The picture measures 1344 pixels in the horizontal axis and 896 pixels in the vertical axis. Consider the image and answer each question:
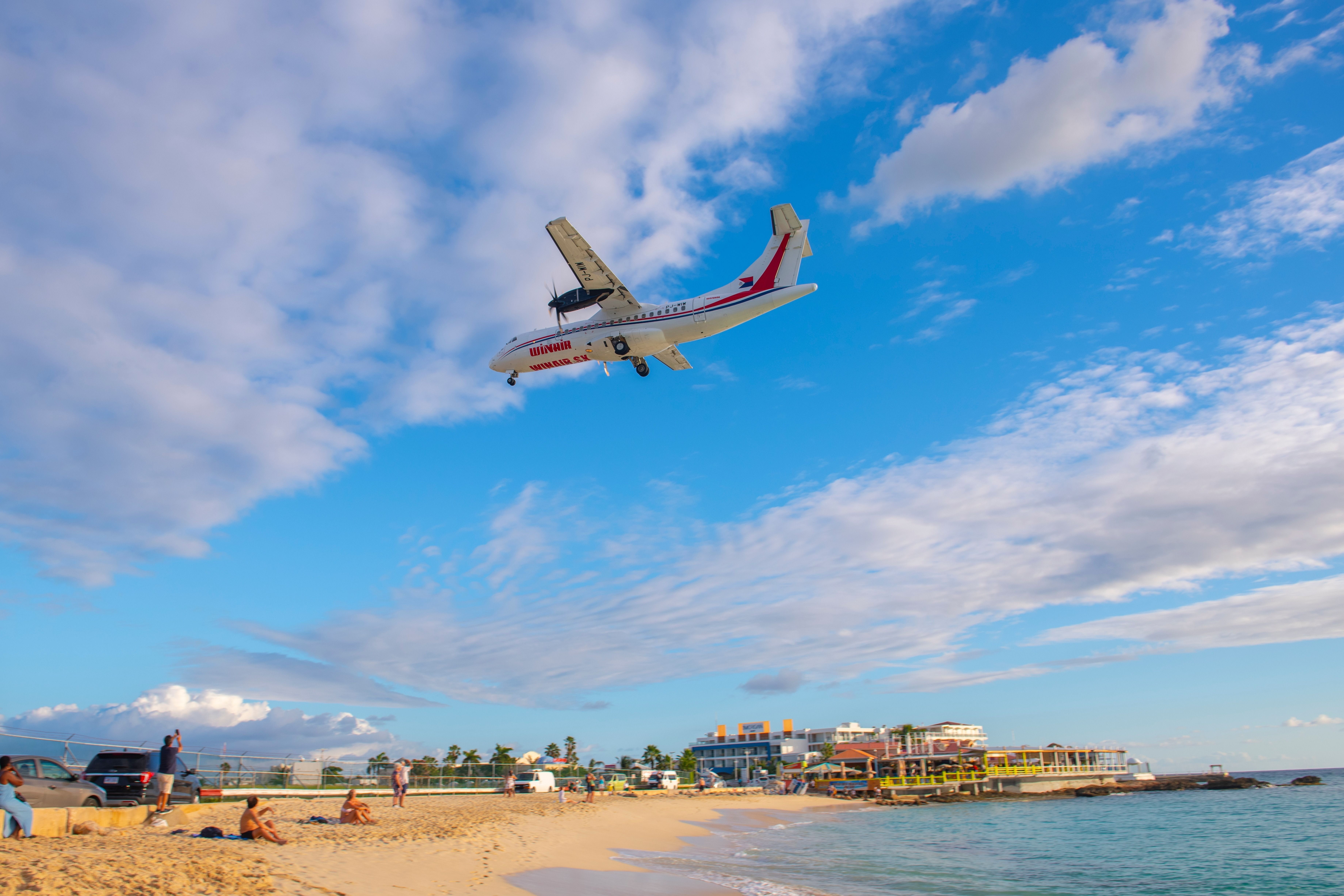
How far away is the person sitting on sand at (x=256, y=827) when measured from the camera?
51.2 ft

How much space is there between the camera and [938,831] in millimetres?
41469

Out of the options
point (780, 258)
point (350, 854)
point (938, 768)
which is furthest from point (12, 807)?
point (938, 768)

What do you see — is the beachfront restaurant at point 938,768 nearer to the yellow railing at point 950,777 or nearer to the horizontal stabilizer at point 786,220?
the yellow railing at point 950,777

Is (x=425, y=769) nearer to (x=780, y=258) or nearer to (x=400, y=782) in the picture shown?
(x=400, y=782)

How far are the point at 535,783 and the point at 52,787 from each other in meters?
38.0

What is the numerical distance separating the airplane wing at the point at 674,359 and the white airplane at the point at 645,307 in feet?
0.48

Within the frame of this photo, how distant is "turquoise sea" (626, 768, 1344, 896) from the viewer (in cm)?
2188

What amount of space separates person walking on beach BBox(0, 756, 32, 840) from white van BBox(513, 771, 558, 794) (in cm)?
3808

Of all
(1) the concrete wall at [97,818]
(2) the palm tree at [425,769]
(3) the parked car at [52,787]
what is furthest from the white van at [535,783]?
(3) the parked car at [52,787]

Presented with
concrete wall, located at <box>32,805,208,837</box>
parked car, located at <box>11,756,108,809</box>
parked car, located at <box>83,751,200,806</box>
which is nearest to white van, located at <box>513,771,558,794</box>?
concrete wall, located at <box>32,805,208,837</box>

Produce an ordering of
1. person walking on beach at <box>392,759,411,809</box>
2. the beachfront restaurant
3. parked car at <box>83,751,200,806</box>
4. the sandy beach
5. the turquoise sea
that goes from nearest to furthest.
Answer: the sandy beach
parked car at <box>83,751,200,806</box>
the turquoise sea
person walking on beach at <box>392,759,411,809</box>
the beachfront restaurant

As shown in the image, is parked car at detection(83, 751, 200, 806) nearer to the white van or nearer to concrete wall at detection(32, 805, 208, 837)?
concrete wall at detection(32, 805, 208, 837)

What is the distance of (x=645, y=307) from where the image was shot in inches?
1029

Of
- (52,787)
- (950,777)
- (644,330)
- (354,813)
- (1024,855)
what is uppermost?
(644,330)
